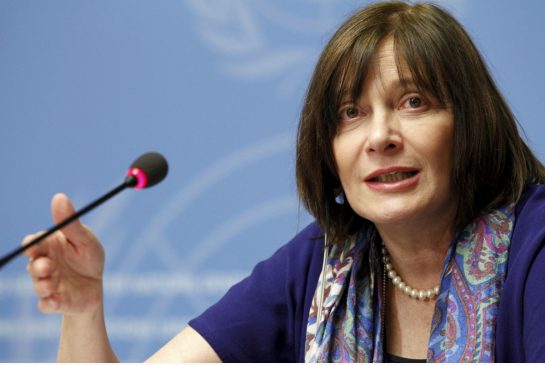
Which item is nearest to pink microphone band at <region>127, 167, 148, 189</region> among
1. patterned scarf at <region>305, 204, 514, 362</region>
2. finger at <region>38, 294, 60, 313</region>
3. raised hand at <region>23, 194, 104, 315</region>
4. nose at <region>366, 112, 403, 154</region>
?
raised hand at <region>23, 194, 104, 315</region>

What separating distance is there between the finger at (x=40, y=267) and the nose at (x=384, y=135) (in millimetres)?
585

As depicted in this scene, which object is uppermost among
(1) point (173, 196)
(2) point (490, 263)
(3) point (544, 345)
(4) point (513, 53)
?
(4) point (513, 53)

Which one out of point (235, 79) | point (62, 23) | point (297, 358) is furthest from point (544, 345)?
point (62, 23)

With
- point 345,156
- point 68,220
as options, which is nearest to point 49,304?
point 68,220

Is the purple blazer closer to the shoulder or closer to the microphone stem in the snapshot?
the shoulder

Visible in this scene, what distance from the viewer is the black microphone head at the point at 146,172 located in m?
1.14

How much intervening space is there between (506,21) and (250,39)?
758mm

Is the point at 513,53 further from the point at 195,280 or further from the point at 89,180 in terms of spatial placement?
the point at 89,180

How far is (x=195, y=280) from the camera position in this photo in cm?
248

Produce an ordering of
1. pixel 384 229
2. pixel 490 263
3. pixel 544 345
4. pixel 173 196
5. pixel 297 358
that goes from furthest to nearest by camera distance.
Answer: pixel 173 196 < pixel 297 358 < pixel 384 229 < pixel 490 263 < pixel 544 345

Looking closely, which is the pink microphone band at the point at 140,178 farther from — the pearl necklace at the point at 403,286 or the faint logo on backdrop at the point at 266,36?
the faint logo on backdrop at the point at 266,36

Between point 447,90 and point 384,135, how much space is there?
5.8 inches

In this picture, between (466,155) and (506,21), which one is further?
(506,21)

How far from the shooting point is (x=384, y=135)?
142 cm
